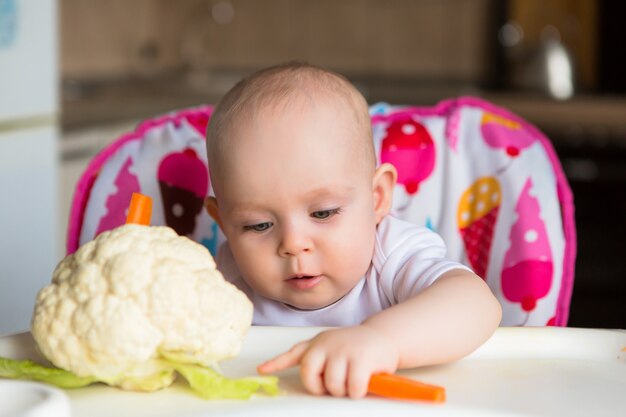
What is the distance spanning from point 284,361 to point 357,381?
0.22 ft

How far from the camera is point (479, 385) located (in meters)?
0.86

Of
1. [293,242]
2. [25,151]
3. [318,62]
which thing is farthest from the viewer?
[318,62]

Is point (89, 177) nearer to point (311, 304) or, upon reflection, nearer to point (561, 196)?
point (311, 304)

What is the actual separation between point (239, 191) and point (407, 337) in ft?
0.97

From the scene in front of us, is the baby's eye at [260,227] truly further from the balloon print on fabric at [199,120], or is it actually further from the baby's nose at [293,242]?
the balloon print on fabric at [199,120]

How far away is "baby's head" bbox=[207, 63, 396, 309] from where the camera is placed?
1.06 m

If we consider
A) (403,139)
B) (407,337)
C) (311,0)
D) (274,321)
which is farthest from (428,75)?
(407,337)

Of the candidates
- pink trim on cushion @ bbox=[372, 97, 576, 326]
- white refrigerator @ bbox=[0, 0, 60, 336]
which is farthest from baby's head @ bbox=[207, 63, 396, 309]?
white refrigerator @ bbox=[0, 0, 60, 336]

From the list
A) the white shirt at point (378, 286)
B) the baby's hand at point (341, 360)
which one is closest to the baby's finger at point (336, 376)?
the baby's hand at point (341, 360)

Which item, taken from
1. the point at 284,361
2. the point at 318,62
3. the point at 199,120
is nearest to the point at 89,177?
the point at 199,120

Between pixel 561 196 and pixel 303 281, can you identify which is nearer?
pixel 303 281

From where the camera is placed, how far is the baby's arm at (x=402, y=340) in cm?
81

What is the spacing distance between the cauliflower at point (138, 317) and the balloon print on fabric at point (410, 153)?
25.8 inches

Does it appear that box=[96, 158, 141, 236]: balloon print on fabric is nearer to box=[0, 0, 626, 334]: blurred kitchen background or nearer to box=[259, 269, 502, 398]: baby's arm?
box=[259, 269, 502, 398]: baby's arm
